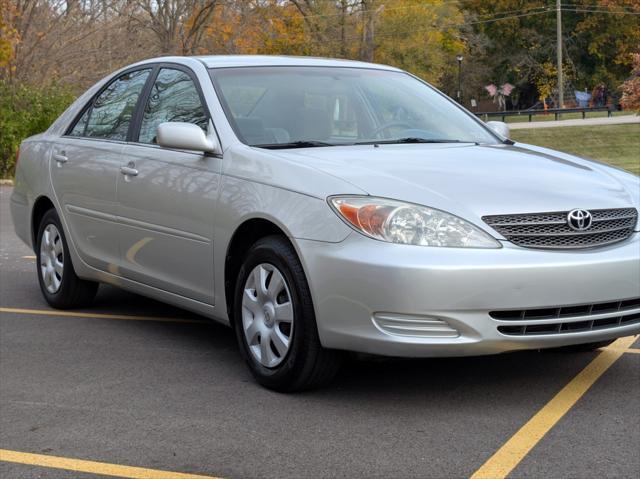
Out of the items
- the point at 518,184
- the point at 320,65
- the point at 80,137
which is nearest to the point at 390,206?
the point at 518,184

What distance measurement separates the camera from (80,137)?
7.20m

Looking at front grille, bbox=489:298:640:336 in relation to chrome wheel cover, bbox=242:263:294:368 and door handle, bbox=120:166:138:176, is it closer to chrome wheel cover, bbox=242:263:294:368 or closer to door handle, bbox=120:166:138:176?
chrome wheel cover, bbox=242:263:294:368

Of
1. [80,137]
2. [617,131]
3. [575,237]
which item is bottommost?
[617,131]

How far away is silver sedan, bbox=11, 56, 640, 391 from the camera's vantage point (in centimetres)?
464

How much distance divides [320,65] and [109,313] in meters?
2.34

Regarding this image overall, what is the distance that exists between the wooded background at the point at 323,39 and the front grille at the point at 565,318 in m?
17.7

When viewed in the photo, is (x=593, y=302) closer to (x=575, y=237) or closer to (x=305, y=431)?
(x=575, y=237)

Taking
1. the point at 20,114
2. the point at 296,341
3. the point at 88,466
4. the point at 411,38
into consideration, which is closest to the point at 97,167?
the point at 296,341

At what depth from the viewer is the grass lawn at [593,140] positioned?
34.3m

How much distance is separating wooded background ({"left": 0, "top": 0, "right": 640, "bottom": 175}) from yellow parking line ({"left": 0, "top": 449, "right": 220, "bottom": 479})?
17.5 metres

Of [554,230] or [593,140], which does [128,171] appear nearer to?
[554,230]

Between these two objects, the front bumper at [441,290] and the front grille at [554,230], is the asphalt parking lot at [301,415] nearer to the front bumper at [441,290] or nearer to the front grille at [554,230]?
the front bumper at [441,290]

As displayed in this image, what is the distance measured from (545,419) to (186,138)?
2.24m

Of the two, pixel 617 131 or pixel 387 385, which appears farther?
pixel 617 131
